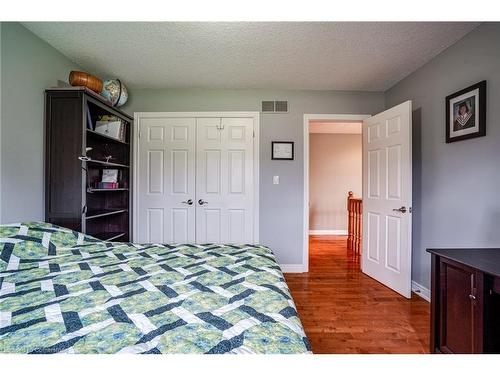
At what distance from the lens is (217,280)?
1161mm

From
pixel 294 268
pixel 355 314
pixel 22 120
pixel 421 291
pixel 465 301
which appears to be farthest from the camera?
pixel 294 268

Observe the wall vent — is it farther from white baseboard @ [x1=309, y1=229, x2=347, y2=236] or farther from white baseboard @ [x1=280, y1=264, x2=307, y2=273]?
white baseboard @ [x1=309, y1=229, x2=347, y2=236]

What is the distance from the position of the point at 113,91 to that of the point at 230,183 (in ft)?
5.26

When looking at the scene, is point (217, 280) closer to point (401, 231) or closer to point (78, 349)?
point (78, 349)

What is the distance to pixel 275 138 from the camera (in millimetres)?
3090

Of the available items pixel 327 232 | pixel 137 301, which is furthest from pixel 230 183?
pixel 327 232

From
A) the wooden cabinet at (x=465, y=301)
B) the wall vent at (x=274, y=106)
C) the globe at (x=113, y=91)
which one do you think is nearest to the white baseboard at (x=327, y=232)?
the wall vent at (x=274, y=106)

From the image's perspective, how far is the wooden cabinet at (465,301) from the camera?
3.69 feet

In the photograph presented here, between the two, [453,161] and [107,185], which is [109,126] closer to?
[107,185]

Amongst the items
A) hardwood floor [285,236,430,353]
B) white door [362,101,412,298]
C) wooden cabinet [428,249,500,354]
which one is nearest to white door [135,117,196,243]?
hardwood floor [285,236,430,353]

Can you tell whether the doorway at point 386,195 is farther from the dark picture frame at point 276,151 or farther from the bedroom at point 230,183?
the dark picture frame at point 276,151

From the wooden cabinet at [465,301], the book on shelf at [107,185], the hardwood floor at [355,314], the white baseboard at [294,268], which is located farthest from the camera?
the white baseboard at [294,268]

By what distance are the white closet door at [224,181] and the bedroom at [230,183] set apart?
0.02 meters
